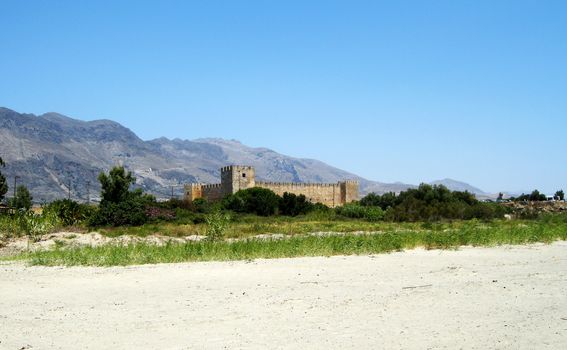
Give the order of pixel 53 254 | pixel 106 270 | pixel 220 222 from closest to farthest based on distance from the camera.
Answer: pixel 106 270
pixel 53 254
pixel 220 222

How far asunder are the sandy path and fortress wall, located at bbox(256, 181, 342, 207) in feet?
159

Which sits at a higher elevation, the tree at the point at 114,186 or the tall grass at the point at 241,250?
the tree at the point at 114,186

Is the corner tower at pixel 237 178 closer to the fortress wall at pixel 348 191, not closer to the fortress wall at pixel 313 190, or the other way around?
the fortress wall at pixel 313 190

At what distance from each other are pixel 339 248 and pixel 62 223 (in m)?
17.6

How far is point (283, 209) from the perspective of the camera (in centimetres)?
4675

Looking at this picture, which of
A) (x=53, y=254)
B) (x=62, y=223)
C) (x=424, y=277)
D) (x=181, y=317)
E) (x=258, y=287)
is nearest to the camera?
(x=181, y=317)

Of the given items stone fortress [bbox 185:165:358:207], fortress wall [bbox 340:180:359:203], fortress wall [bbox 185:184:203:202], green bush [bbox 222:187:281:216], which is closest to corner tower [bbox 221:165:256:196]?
stone fortress [bbox 185:165:358:207]

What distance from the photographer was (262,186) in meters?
61.2

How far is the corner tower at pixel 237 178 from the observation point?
60.7m

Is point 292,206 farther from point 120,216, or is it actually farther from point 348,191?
point 348,191

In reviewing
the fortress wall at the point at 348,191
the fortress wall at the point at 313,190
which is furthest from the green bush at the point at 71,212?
the fortress wall at the point at 348,191

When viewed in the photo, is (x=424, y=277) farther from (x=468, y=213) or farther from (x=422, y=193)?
(x=422, y=193)

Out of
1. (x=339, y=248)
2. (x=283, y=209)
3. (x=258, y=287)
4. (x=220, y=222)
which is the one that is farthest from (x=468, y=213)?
(x=258, y=287)

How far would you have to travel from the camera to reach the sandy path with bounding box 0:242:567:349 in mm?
6953
